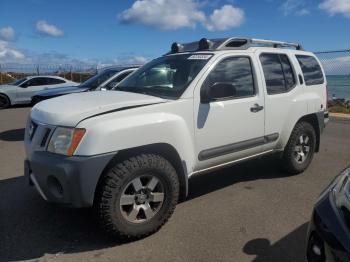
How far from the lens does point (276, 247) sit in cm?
365

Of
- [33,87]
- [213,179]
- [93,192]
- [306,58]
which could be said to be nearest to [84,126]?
[93,192]

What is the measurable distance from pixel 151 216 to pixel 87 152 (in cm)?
95

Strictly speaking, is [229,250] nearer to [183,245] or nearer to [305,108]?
[183,245]

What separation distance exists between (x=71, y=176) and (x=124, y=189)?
1.66ft

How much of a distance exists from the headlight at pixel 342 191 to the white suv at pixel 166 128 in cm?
167

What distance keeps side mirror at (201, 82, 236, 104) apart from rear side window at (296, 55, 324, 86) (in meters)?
2.06

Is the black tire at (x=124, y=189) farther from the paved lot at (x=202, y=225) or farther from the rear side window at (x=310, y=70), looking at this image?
the rear side window at (x=310, y=70)

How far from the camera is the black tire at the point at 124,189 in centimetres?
355

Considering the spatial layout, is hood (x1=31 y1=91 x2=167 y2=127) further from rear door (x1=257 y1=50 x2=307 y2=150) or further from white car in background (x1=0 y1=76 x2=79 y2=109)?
white car in background (x1=0 y1=76 x2=79 y2=109)

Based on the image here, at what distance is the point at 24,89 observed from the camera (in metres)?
17.3

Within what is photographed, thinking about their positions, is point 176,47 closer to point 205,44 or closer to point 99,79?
point 205,44

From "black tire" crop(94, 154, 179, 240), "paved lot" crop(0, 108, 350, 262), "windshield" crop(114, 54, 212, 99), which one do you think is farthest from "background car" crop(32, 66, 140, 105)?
"black tire" crop(94, 154, 179, 240)

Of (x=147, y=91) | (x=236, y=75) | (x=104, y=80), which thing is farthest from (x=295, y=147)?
(x=104, y=80)

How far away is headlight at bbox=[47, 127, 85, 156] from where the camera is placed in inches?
136
